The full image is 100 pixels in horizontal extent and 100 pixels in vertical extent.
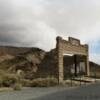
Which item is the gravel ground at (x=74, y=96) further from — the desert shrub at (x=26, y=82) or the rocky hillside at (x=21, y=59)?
the rocky hillside at (x=21, y=59)

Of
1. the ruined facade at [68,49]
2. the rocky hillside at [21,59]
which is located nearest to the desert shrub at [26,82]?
the ruined facade at [68,49]

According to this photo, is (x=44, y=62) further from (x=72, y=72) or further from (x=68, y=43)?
(x=72, y=72)

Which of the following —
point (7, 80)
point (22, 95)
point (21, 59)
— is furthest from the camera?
point (21, 59)

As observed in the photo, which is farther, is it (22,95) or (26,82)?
(26,82)

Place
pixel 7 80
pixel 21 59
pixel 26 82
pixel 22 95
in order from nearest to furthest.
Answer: pixel 22 95, pixel 7 80, pixel 26 82, pixel 21 59

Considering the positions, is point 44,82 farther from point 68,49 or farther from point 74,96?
point 74,96

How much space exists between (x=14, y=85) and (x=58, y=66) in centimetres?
818

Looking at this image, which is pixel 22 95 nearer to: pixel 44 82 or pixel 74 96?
pixel 74 96

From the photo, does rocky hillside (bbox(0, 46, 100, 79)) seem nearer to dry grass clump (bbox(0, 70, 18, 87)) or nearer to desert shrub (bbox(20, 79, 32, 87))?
desert shrub (bbox(20, 79, 32, 87))

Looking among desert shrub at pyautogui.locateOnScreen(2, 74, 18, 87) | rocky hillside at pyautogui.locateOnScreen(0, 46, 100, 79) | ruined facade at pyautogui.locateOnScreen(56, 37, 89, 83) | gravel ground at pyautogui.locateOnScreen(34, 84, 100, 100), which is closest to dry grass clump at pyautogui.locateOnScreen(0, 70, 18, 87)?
desert shrub at pyautogui.locateOnScreen(2, 74, 18, 87)

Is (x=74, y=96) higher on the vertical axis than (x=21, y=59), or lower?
lower

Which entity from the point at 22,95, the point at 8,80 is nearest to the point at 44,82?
the point at 8,80

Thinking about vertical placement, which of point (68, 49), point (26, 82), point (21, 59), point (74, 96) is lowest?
point (74, 96)

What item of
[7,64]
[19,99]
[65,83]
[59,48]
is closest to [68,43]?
[59,48]
